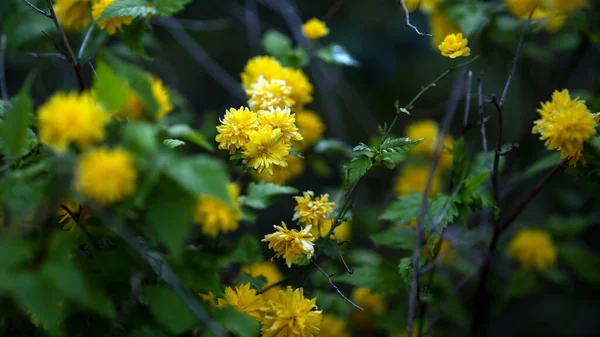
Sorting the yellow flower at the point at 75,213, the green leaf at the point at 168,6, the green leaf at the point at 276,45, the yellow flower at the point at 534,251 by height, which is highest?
the yellow flower at the point at 534,251

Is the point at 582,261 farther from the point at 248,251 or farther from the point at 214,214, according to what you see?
the point at 214,214

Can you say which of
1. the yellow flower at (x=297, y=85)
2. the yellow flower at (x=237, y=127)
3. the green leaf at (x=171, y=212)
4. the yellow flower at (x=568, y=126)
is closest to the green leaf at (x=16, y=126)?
the green leaf at (x=171, y=212)

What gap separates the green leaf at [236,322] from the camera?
2.22 feet

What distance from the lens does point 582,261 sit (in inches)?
57.1

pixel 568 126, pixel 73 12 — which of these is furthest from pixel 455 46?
pixel 73 12

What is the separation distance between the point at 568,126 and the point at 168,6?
0.76 meters

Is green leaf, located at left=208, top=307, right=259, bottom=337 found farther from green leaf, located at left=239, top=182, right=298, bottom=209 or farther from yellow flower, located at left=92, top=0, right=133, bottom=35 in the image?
yellow flower, located at left=92, top=0, right=133, bottom=35

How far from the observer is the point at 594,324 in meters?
1.81

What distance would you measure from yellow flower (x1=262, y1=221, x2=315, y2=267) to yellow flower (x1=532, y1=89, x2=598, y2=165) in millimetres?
437

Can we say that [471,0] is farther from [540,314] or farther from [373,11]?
[540,314]

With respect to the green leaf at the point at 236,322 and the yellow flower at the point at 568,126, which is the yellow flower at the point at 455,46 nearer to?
the yellow flower at the point at 568,126

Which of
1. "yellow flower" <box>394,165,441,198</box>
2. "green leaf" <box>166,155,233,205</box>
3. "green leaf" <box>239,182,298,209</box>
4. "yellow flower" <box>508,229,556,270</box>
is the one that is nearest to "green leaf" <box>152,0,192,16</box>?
"green leaf" <box>239,182,298,209</box>

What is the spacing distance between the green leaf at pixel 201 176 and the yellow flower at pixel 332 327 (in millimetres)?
866

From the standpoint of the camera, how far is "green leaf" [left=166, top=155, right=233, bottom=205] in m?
0.55
